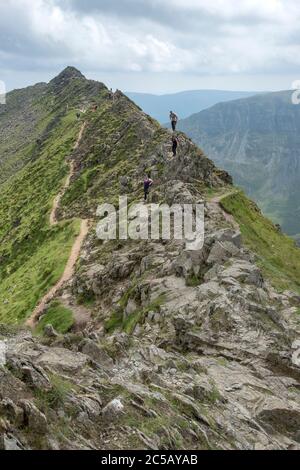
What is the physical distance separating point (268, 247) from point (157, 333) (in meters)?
35.1

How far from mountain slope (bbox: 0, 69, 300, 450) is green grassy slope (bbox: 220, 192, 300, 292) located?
360 millimetres

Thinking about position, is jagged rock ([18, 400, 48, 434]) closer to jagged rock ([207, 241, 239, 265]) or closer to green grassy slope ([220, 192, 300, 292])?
jagged rock ([207, 241, 239, 265])

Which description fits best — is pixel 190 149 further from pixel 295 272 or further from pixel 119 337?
pixel 119 337

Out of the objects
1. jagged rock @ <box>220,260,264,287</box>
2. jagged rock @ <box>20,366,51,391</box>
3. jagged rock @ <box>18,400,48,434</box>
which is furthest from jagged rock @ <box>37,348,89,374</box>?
jagged rock @ <box>220,260,264,287</box>

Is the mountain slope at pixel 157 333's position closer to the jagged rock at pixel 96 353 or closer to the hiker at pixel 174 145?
the jagged rock at pixel 96 353

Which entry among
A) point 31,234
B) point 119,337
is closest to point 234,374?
point 119,337

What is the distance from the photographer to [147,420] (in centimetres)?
1989

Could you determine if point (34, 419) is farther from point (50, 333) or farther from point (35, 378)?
point (50, 333)

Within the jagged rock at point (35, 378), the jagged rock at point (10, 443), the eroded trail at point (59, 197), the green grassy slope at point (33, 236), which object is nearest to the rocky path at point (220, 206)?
the green grassy slope at point (33, 236)

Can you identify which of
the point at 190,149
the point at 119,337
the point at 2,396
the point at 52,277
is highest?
the point at 190,149

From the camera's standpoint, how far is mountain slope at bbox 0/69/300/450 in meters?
19.3

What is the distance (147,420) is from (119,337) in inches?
415

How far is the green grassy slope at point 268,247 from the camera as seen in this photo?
170 ft
